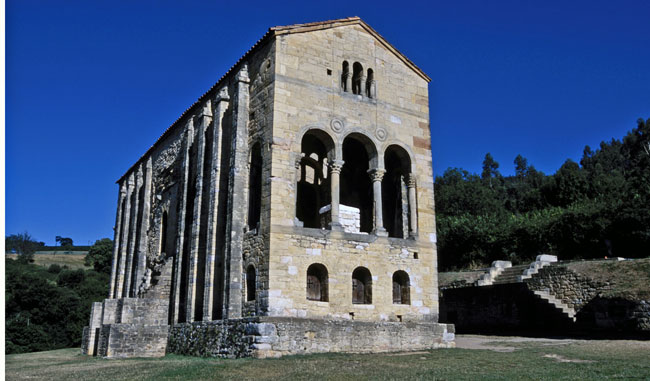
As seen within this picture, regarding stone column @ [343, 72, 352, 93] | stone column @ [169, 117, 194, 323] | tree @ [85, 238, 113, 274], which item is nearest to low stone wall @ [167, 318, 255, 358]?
stone column @ [169, 117, 194, 323]

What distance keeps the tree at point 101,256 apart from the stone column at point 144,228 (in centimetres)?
4653

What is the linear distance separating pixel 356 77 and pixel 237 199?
20.4 ft

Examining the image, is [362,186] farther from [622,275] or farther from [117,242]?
[117,242]

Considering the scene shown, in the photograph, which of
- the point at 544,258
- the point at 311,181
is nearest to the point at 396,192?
the point at 311,181

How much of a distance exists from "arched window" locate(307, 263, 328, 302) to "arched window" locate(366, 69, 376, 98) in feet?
21.7

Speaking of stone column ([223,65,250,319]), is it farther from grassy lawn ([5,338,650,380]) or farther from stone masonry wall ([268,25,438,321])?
grassy lawn ([5,338,650,380])

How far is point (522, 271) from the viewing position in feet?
95.4

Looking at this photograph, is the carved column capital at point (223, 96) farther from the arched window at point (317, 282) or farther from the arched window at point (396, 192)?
the arched window at point (317, 282)

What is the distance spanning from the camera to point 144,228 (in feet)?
89.8

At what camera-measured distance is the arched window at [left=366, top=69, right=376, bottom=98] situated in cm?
1961

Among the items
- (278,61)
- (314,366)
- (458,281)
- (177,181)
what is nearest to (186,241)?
(177,181)

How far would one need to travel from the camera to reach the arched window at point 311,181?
21.4 metres

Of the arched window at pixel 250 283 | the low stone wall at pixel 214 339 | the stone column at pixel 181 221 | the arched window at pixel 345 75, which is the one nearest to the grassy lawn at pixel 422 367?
the low stone wall at pixel 214 339

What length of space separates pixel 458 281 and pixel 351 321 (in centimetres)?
1577
